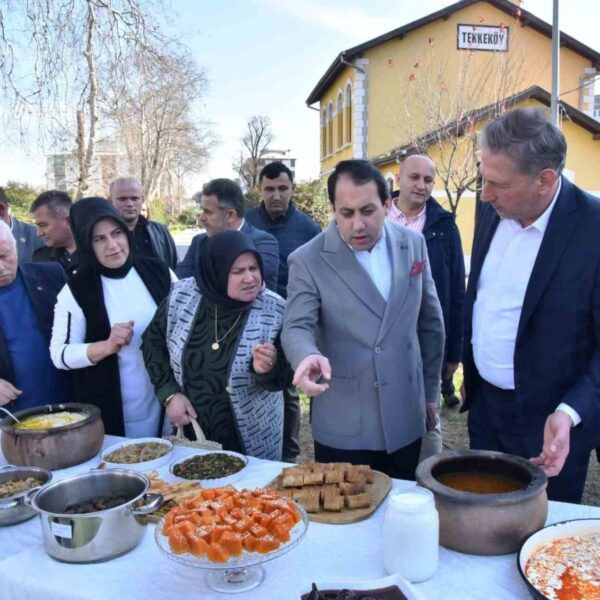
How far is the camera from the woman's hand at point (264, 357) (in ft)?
6.63

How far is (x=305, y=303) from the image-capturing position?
2057mm

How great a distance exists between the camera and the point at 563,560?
4.09 feet

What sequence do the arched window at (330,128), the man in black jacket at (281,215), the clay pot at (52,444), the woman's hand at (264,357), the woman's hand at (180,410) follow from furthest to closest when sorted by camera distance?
the arched window at (330,128) → the man in black jacket at (281,215) → the woman's hand at (180,410) → the woman's hand at (264,357) → the clay pot at (52,444)

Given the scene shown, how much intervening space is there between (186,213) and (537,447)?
40.6 metres

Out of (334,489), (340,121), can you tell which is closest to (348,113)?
(340,121)

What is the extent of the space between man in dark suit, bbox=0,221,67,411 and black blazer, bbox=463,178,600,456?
192cm

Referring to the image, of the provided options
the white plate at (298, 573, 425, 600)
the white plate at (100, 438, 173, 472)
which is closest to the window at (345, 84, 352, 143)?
the white plate at (100, 438, 173, 472)

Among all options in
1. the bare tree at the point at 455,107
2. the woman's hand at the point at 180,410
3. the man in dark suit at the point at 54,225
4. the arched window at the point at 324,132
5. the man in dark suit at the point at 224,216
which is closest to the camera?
the woman's hand at the point at 180,410

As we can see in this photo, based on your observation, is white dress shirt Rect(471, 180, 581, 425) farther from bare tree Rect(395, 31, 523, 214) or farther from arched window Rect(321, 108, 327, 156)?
arched window Rect(321, 108, 327, 156)

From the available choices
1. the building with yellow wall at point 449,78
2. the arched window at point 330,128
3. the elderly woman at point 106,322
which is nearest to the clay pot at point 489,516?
the elderly woman at point 106,322

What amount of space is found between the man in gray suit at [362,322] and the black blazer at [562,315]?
1.43 feet

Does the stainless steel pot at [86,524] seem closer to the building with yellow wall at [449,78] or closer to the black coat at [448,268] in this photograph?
the black coat at [448,268]

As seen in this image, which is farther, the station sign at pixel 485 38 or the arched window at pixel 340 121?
the arched window at pixel 340 121

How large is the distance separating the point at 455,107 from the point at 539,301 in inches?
444
